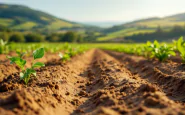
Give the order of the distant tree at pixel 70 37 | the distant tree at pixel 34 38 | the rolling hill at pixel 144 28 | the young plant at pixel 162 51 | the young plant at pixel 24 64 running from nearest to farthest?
the young plant at pixel 24 64
the young plant at pixel 162 51
the distant tree at pixel 34 38
the distant tree at pixel 70 37
the rolling hill at pixel 144 28

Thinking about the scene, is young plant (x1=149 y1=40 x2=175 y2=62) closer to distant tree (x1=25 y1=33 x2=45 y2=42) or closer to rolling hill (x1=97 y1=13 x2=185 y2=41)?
distant tree (x1=25 y1=33 x2=45 y2=42)

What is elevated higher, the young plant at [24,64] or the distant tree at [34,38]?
the distant tree at [34,38]

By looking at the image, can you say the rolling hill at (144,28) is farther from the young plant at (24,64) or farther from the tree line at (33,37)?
the young plant at (24,64)

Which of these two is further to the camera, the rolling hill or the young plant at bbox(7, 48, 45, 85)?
the rolling hill

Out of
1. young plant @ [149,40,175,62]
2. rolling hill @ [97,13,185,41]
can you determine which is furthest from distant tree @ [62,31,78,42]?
young plant @ [149,40,175,62]


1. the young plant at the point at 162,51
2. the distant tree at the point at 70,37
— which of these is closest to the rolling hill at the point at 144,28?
the distant tree at the point at 70,37

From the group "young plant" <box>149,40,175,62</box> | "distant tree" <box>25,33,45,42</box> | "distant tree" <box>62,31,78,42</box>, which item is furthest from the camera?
"distant tree" <box>62,31,78,42</box>

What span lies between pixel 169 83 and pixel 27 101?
3346mm

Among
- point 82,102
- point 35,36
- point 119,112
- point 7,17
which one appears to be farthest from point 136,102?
point 7,17

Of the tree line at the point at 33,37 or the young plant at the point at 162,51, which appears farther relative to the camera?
the tree line at the point at 33,37

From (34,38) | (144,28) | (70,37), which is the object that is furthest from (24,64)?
(144,28)

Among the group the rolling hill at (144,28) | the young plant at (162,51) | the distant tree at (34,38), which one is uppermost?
the rolling hill at (144,28)

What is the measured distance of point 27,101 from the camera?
8.54 feet

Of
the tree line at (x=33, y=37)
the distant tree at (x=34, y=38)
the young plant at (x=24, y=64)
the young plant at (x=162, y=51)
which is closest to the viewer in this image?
the young plant at (x=24, y=64)
